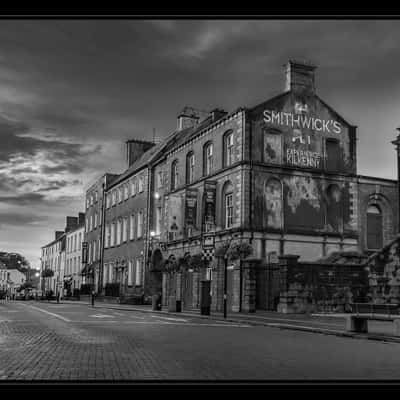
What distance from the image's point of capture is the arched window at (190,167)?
131ft

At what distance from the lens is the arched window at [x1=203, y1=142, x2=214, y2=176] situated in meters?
37.2

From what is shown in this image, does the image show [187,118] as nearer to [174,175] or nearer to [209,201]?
[174,175]

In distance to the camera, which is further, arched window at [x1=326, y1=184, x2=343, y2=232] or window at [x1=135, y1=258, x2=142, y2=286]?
window at [x1=135, y1=258, x2=142, y2=286]

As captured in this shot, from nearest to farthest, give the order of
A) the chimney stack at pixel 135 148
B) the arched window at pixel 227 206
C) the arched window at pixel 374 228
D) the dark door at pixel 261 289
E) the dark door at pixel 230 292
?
the dark door at pixel 261 289 → the dark door at pixel 230 292 → the arched window at pixel 227 206 → the arched window at pixel 374 228 → the chimney stack at pixel 135 148

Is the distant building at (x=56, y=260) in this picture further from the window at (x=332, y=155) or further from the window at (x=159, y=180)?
the window at (x=332, y=155)

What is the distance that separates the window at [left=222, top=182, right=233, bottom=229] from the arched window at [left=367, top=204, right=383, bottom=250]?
9066 millimetres

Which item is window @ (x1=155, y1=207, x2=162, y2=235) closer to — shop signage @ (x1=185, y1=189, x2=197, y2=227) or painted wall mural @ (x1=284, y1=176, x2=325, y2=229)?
shop signage @ (x1=185, y1=189, x2=197, y2=227)

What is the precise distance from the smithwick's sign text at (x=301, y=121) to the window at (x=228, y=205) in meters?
4.39

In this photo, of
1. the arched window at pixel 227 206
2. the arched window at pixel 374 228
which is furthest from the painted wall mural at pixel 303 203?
the arched window at pixel 374 228

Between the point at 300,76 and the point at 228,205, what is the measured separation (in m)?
8.74

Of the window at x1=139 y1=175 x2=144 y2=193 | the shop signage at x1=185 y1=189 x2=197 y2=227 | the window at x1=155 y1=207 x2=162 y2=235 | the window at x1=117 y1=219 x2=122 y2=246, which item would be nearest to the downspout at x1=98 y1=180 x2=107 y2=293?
the window at x1=117 y1=219 x2=122 y2=246

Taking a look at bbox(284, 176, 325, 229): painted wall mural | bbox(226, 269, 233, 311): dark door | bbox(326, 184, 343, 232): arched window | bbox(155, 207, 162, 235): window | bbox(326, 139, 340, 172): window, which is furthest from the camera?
bbox(155, 207, 162, 235): window

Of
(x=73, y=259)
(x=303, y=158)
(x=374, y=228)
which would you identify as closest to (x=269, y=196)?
(x=303, y=158)
